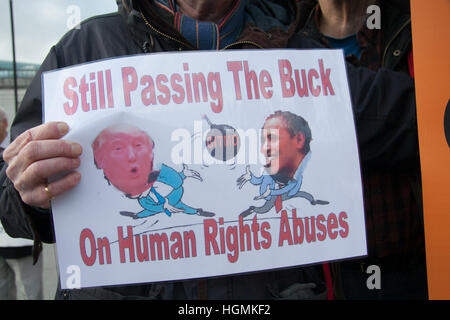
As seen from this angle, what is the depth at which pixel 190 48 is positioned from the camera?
3.34ft

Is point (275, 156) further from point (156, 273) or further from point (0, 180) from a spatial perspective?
point (0, 180)

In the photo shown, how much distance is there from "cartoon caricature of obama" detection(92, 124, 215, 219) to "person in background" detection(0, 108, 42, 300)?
188 centimetres

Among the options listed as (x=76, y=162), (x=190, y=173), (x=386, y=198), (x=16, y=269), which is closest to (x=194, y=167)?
(x=190, y=173)

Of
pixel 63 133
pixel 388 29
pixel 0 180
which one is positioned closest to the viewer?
pixel 63 133


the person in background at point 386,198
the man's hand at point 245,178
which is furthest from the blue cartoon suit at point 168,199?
the person in background at point 386,198

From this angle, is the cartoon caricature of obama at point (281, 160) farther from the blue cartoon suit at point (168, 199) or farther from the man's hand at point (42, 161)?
the man's hand at point (42, 161)

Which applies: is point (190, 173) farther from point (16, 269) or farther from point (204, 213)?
point (16, 269)

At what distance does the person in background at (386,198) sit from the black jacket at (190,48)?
0.17 m

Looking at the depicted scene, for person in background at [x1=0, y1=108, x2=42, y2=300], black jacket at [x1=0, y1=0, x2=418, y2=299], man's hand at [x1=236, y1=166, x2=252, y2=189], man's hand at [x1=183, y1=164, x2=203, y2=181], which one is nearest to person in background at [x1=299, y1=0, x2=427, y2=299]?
black jacket at [x1=0, y1=0, x2=418, y2=299]

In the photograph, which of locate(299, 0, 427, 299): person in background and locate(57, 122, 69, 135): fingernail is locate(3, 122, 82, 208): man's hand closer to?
locate(57, 122, 69, 135): fingernail

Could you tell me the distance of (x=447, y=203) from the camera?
37.0 inches
